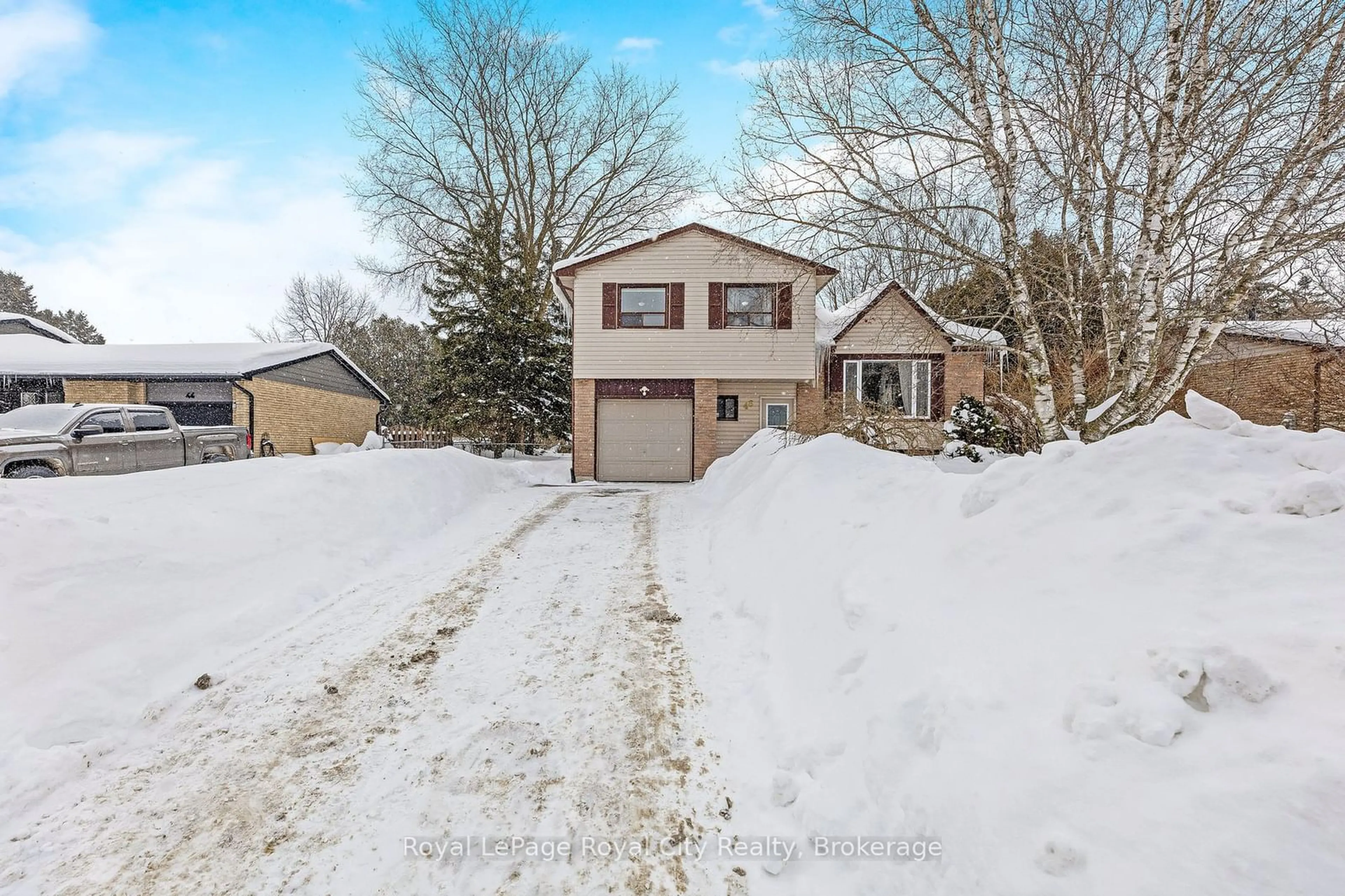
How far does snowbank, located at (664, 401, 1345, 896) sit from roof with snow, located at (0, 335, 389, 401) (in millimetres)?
20708

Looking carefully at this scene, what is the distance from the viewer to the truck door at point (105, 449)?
343 inches

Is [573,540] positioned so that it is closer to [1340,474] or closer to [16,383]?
[1340,474]

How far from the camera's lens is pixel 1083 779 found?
180 cm

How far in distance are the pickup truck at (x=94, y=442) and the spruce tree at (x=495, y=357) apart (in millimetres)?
8259

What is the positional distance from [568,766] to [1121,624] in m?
2.58

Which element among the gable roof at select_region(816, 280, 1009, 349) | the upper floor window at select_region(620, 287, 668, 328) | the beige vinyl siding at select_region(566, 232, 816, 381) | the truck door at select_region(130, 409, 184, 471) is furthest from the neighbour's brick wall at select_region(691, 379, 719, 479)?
the truck door at select_region(130, 409, 184, 471)

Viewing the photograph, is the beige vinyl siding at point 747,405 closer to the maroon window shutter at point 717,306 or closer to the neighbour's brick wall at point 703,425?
the neighbour's brick wall at point 703,425

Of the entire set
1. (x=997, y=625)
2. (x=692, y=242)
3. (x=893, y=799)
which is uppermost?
(x=692, y=242)

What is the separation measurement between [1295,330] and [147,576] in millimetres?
14268

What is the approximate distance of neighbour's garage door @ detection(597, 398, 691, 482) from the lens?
14.2 m

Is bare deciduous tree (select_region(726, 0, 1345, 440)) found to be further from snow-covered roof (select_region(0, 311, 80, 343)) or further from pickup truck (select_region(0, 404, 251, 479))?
snow-covered roof (select_region(0, 311, 80, 343))

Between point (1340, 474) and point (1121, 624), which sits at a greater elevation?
point (1340, 474)

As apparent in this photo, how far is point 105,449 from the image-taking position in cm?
912

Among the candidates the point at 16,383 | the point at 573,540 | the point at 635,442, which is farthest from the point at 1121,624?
the point at 16,383
